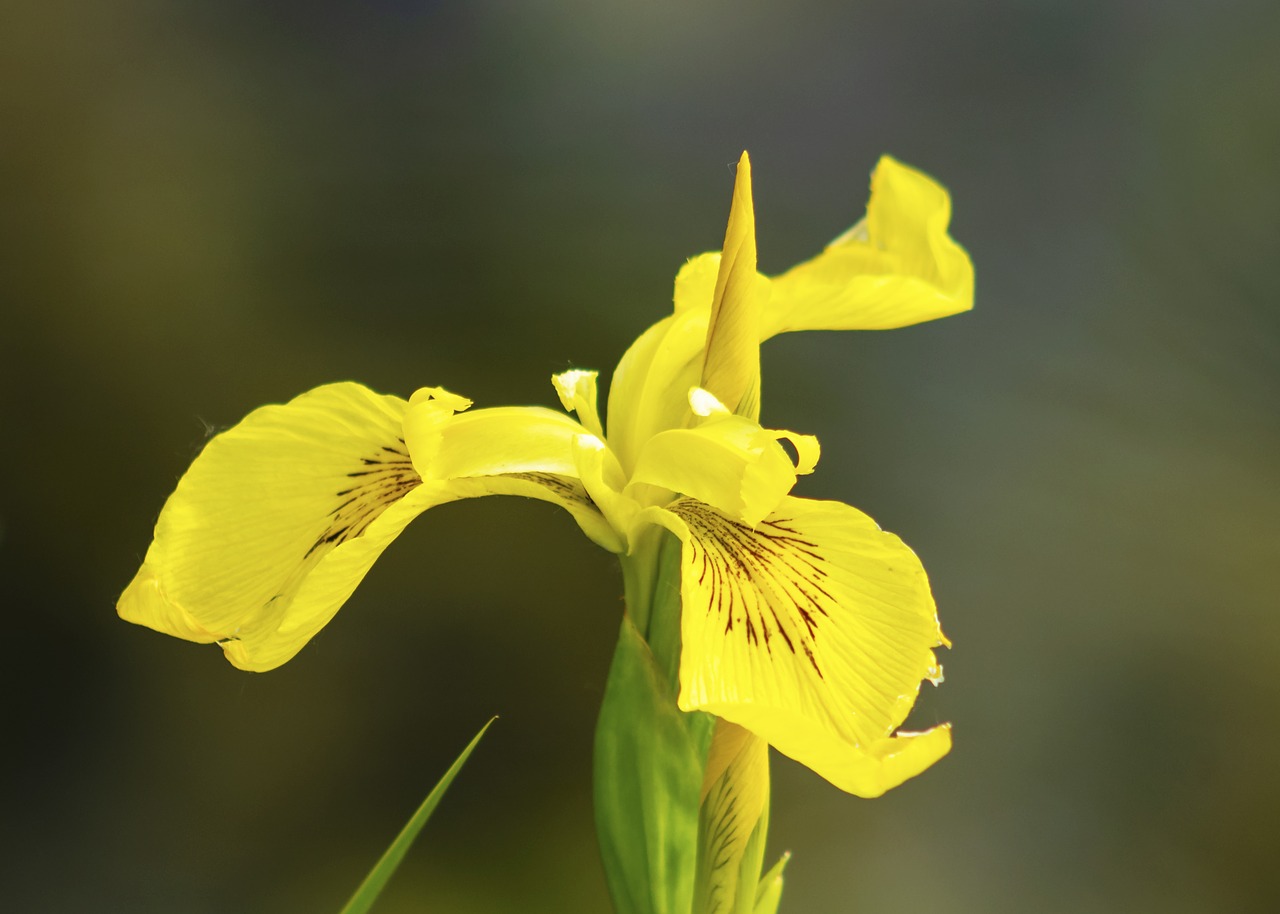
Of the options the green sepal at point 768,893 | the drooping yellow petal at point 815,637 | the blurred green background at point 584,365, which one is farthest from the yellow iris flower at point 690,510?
the blurred green background at point 584,365

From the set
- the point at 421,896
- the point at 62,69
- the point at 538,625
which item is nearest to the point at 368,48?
the point at 62,69

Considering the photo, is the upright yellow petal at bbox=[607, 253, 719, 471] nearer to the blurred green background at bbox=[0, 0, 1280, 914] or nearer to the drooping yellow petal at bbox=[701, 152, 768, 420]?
the drooping yellow petal at bbox=[701, 152, 768, 420]

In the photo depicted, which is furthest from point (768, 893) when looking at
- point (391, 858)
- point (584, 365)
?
point (584, 365)

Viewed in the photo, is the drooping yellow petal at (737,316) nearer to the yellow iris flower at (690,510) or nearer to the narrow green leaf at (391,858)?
the yellow iris flower at (690,510)

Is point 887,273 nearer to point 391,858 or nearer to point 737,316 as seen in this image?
point 737,316

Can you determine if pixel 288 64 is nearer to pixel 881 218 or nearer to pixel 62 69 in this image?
pixel 62 69

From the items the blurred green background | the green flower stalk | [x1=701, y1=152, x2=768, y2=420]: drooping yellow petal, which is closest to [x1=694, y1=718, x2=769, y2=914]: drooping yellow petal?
the green flower stalk

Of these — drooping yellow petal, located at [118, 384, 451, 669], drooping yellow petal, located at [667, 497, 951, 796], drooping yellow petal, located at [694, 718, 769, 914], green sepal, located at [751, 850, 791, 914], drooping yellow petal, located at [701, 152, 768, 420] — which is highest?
drooping yellow petal, located at [701, 152, 768, 420]
